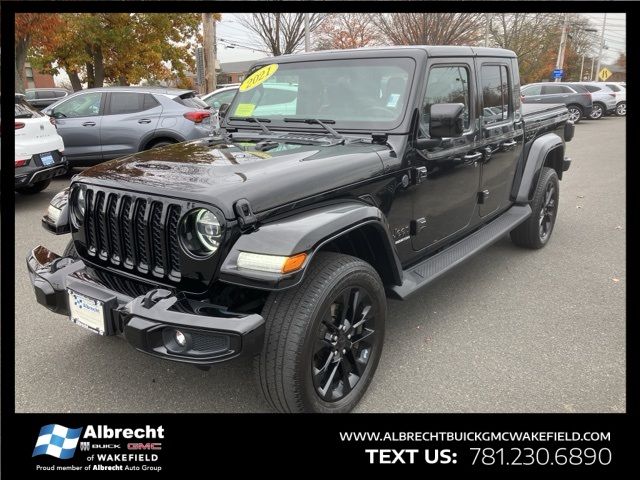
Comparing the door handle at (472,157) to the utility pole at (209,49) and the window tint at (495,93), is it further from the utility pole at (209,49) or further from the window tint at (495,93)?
the utility pole at (209,49)

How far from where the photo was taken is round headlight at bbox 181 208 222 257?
2.44m

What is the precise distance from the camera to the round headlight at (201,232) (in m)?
2.44

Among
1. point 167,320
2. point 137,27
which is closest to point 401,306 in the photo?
point 167,320

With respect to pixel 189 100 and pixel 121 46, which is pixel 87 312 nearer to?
pixel 189 100

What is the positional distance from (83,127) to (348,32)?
23.1 meters

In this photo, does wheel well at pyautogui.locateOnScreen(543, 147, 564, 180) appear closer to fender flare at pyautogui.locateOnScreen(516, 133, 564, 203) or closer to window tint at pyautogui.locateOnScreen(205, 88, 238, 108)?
fender flare at pyautogui.locateOnScreen(516, 133, 564, 203)

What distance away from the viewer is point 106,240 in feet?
9.12

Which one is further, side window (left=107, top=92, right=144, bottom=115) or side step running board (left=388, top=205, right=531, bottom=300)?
side window (left=107, top=92, right=144, bottom=115)

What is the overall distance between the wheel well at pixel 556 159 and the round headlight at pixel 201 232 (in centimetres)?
434

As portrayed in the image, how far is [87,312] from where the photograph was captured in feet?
8.62

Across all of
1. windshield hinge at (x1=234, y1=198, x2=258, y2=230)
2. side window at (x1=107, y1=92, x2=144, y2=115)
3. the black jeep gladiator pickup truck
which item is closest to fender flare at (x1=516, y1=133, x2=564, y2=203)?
the black jeep gladiator pickup truck

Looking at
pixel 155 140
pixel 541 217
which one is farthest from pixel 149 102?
pixel 541 217

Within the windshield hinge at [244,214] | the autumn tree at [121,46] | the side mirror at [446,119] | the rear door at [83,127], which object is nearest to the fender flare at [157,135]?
the rear door at [83,127]

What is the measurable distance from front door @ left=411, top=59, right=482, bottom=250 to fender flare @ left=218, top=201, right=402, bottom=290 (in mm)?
912
